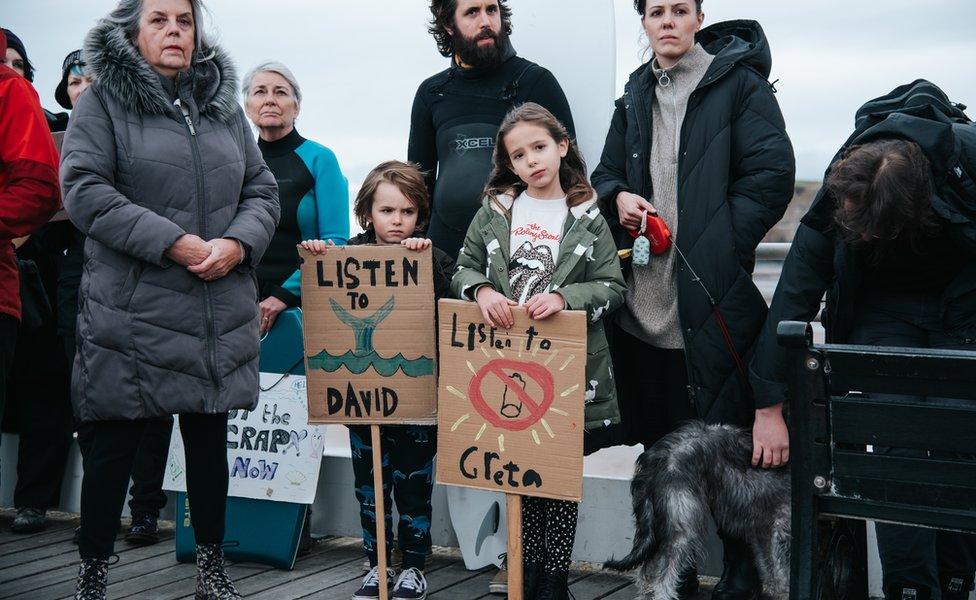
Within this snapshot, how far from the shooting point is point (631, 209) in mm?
3301

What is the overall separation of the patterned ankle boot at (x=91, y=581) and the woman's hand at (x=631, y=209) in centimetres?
193

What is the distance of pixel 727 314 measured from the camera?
322cm

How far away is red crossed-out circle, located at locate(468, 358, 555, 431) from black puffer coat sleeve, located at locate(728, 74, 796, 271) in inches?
30.3

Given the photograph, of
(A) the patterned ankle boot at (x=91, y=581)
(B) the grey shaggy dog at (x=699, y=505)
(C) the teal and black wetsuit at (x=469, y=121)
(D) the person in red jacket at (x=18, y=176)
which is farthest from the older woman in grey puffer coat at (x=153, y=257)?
(B) the grey shaggy dog at (x=699, y=505)

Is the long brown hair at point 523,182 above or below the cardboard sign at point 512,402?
above

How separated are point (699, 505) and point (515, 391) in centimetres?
62

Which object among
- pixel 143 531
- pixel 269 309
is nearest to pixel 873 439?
pixel 269 309

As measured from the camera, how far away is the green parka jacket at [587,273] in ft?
10.3

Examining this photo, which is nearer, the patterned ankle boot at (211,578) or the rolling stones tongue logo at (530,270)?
the rolling stones tongue logo at (530,270)

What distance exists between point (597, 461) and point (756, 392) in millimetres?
2491

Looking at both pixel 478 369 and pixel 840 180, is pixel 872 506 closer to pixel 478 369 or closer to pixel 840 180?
pixel 840 180

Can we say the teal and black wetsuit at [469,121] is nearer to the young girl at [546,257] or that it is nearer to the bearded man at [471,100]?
the bearded man at [471,100]

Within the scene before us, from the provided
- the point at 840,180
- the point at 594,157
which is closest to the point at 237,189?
the point at 594,157

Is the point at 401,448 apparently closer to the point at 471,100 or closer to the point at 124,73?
the point at 471,100
